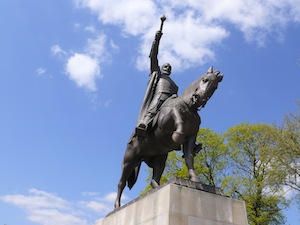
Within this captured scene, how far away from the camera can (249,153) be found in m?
25.1

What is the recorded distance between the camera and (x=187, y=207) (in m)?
6.72

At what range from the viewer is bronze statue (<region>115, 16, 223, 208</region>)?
7.77 metres

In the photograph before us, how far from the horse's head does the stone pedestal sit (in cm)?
183

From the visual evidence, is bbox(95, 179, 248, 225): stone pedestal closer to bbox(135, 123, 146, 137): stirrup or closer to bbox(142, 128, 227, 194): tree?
bbox(135, 123, 146, 137): stirrup

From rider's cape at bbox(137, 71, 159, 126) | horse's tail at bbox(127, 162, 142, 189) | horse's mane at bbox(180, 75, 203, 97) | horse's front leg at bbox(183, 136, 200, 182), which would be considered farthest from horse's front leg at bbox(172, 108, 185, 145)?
horse's tail at bbox(127, 162, 142, 189)

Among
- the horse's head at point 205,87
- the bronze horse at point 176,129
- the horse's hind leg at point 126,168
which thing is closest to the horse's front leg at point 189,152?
the bronze horse at point 176,129

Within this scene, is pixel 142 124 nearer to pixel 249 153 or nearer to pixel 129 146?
pixel 129 146

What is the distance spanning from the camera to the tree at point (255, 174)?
71.9 ft

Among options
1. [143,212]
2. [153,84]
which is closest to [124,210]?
[143,212]

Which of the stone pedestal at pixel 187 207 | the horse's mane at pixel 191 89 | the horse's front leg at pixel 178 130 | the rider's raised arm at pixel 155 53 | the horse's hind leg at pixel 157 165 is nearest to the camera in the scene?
the stone pedestal at pixel 187 207

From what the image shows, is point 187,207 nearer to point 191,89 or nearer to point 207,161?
point 191,89

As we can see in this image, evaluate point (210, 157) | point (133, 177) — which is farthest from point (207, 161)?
point (133, 177)

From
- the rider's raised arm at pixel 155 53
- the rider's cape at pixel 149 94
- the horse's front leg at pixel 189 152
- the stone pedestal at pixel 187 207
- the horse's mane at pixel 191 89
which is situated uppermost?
the rider's raised arm at pixel 155 53

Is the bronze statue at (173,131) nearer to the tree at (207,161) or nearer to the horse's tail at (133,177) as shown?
the horse's tail at (133,177)
